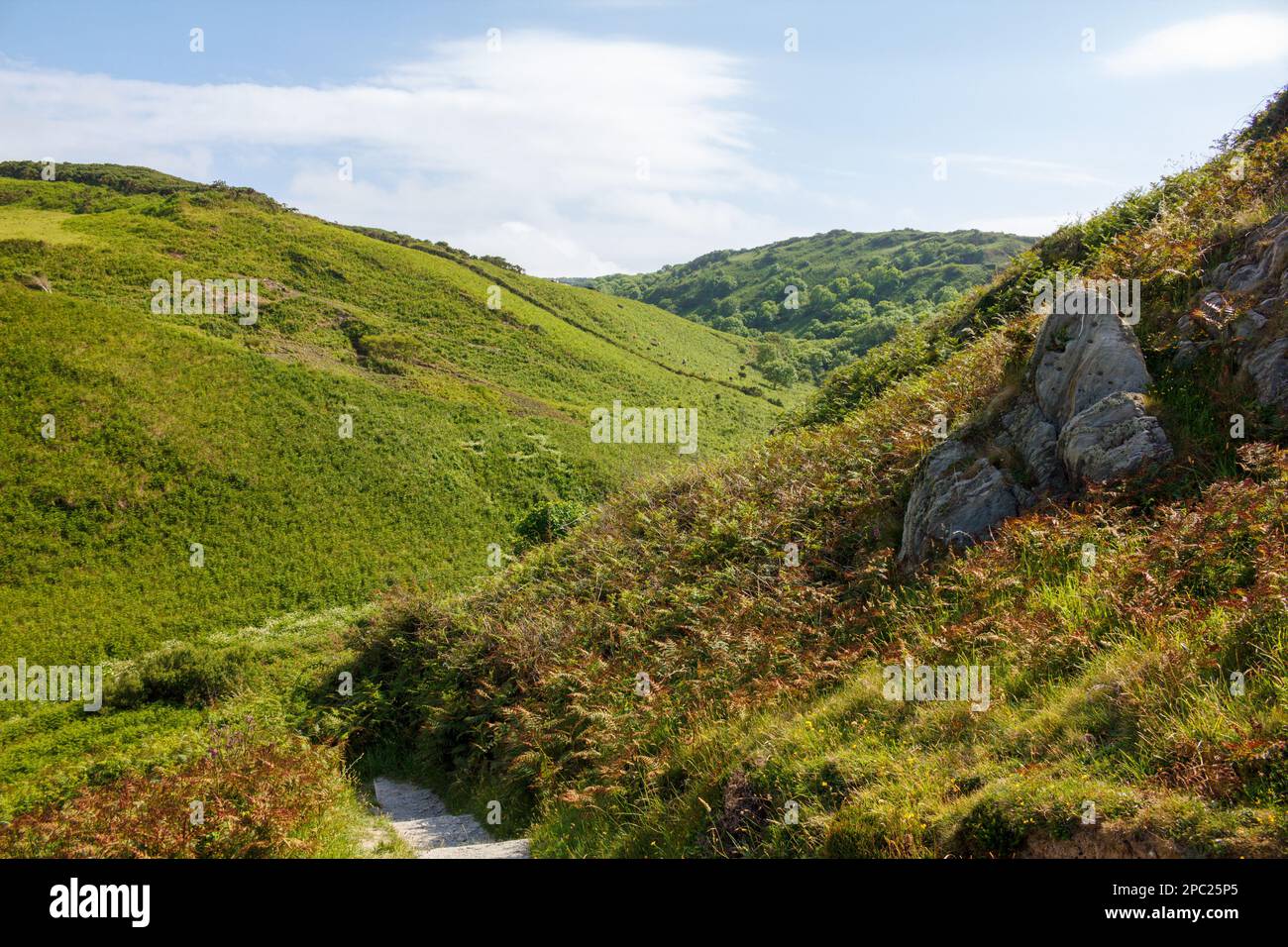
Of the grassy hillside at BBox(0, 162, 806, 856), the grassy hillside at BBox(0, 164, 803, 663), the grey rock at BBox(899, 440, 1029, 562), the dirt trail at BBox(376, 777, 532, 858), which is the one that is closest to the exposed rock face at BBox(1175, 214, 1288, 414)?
the grey rock at BBox(899, 440, 1029, 562)

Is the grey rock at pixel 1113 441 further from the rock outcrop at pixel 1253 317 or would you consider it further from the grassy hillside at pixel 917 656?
the rock outcrop at pixel 1253 317

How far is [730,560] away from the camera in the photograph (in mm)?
14039

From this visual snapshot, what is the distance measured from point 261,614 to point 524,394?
33931mm

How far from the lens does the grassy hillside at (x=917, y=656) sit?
17.0 ft

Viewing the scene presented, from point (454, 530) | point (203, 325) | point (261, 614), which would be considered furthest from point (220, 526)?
point (203, 325)

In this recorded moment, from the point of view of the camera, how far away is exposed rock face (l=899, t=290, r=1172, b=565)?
910 cm

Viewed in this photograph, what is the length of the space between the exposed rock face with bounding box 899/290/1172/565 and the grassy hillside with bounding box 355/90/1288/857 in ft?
1.32

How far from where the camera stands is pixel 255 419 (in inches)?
1683

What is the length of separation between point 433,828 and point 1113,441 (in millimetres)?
11825

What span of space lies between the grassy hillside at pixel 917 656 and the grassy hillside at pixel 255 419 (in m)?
18.8

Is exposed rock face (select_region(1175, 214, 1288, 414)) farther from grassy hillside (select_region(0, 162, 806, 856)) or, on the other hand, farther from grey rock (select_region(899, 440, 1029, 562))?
grassy hillside (select_region(0, 162, 806, 856))

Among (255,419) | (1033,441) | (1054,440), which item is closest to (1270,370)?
(1054,440)
